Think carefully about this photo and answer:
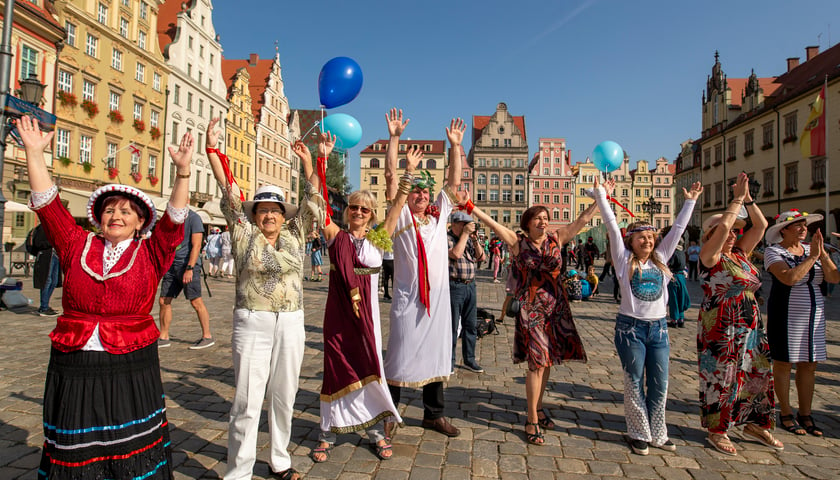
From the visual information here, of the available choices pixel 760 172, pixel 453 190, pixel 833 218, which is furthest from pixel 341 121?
pixel 760 172

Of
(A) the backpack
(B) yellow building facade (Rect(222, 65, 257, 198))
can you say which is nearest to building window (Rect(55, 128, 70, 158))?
(B) yellow building facade (Rect(222, 65, 257, 198))

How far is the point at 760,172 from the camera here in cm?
3809

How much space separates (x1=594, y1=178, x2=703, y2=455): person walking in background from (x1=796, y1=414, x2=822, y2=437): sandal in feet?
4.60

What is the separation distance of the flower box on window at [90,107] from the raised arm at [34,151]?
30.7 m

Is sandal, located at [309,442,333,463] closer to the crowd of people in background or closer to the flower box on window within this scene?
the crowd of people in background

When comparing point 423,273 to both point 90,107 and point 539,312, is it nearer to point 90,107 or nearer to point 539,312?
point 539,312

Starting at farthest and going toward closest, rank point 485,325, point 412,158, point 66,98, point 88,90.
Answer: point 88,90
point 66,98
point 485,325
point 412,158

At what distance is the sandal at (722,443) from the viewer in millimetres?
3773

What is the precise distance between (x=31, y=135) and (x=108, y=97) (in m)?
33.1

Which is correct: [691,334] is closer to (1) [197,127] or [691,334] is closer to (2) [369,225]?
(2) [369,225]

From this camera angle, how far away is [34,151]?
245cm

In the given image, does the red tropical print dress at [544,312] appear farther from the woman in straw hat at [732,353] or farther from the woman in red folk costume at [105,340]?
the woman in red folk costume at [105,340]

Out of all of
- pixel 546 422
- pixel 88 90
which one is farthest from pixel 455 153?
pixel 88 90

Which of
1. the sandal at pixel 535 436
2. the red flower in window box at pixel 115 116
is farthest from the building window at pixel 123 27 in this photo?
the sandal at pixel 535 436
